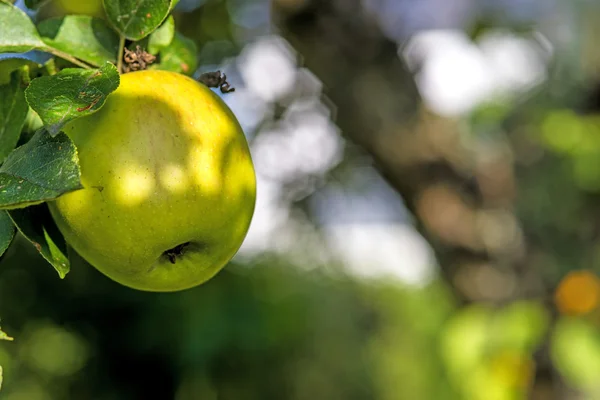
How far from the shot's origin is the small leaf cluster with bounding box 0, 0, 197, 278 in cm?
42

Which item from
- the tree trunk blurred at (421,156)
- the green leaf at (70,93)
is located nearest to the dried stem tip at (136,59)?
the green leaf at (70,93)

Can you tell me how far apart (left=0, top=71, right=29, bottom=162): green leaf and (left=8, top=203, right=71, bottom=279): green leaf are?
5cm

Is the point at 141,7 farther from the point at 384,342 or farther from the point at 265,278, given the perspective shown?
the point at 384,342

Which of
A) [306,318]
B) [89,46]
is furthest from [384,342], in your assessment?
[89,46]

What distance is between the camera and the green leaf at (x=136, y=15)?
54 cm

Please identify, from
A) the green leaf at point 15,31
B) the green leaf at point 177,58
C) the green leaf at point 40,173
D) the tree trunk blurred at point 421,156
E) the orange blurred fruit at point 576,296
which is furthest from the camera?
the orange blurred fruit at point 576,296

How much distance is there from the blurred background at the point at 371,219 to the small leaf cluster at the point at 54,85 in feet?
1.75

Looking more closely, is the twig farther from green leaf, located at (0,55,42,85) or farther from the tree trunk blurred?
the tree trunk blurred

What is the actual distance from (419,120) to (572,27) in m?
0.90

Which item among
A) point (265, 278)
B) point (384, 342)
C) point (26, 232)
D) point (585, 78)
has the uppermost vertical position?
point (26, 232)

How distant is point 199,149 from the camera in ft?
1.71

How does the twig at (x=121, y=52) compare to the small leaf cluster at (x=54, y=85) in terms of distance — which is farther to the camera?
the twig at (x=121, y=52)

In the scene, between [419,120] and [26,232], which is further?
[419,120]

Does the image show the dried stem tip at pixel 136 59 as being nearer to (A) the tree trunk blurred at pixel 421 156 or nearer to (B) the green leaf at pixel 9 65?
(B) the green leaf at pixel 9 65
